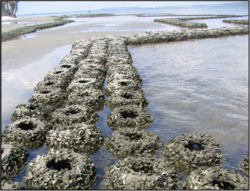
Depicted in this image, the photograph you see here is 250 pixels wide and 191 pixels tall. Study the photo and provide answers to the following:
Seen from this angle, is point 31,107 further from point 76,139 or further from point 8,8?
point 8,8

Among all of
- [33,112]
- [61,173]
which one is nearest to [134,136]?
[61,173]

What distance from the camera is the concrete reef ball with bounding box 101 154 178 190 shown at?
4297 millimetres

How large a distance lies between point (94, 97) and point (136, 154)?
3.93 metres

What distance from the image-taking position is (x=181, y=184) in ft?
15.1

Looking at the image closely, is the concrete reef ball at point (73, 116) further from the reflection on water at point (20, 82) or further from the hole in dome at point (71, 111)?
the reflection on water at point (20, 82)

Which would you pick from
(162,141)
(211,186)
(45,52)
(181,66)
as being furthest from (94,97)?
(45,52)

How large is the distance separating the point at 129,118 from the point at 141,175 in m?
2.72

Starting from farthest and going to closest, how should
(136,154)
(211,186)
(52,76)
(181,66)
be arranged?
A: (181,66) < (52,76) < (136,154) < (211,186)

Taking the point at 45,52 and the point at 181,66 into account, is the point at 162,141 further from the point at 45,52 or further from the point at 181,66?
the point at 45,52

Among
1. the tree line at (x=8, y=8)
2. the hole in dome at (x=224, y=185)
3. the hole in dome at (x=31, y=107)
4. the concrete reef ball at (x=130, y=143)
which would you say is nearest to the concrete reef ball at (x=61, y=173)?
the concrete reef ball at (x=130, y=143)

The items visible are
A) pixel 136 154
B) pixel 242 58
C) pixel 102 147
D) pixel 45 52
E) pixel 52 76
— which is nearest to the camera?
pixel 136 154

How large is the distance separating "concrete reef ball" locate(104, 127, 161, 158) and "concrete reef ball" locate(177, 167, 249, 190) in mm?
1432

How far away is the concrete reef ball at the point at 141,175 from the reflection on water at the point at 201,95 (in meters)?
1.71

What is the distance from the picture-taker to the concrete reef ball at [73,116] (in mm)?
6793
